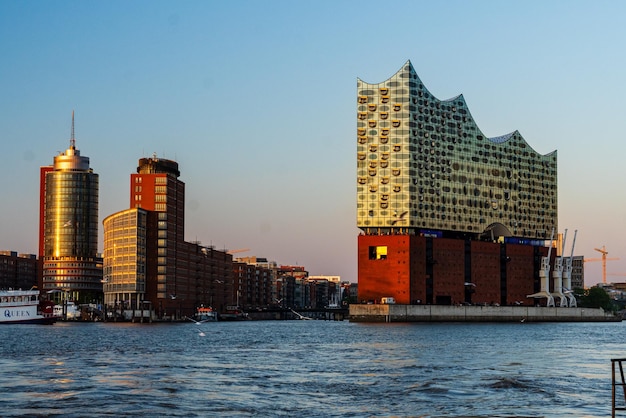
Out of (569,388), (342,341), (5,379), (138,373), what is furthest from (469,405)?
(342,341)

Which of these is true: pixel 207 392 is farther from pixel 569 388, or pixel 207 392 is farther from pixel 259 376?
pixel 569 388

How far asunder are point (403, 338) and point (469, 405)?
274ft

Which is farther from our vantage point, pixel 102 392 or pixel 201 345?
pixel 201 345

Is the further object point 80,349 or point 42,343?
point 42,343

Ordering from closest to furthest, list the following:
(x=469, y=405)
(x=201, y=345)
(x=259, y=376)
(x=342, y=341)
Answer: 1. (x=469, y=405)
2. (x=259, y=376)
3. (x=201, y=345)
4. (x=342, y=341)

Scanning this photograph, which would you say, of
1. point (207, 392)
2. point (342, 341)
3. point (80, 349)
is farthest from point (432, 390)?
point (342, 341)

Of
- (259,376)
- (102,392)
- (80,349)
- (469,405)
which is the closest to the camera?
(469,405)

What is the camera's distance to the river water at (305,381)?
178 feet

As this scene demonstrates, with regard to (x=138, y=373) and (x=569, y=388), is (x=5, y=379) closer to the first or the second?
(x=138, y=373)

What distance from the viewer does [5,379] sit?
6969 centimetres

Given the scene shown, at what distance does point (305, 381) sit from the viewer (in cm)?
6950

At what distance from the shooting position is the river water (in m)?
54.2

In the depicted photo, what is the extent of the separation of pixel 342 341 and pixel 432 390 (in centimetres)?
6879

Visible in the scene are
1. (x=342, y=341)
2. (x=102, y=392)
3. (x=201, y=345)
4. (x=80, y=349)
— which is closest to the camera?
(x=102, y=392)
